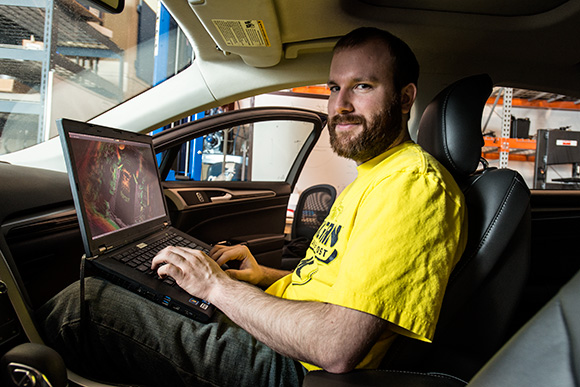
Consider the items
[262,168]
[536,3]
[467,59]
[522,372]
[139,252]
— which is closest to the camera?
[522,372]

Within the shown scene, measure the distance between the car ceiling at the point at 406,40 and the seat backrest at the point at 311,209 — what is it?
44.0 inches

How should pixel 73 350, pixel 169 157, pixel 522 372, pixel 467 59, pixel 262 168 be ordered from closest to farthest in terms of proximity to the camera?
1. pixel 522 372
2. pixel 73 350
3. pixel 467 59
4. pixel 169 157
5. pixel 262 168

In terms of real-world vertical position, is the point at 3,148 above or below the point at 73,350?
above

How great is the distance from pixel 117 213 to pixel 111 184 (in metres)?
0.07

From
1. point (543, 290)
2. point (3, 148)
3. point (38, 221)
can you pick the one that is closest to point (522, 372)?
point (38, 221)

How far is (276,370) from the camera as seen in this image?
85 centimetres

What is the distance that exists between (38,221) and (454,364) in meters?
1.05

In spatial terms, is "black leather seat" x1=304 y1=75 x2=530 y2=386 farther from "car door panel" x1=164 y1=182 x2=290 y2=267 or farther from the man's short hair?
"car door panel" x1=164 y1=182 x2=290 y2=267

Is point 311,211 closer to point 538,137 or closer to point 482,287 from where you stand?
point 482,287

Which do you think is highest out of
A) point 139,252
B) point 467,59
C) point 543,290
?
point 467,59

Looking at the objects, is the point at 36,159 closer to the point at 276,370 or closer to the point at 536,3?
the point at 276,370

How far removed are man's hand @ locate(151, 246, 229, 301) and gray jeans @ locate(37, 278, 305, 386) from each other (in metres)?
0.08

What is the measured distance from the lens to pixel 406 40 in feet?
4.79

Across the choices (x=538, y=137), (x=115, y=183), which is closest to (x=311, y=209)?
(x=115, y=183)
